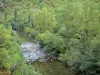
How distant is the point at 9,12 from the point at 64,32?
253ft

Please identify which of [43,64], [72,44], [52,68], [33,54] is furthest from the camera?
[33,54]

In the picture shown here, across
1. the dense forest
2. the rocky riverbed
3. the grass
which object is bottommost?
the rocky riverbed

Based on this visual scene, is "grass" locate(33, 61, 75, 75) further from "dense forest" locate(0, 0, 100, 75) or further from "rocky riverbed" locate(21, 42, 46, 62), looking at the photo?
"rocky riverbed" locate(21, 42, 46, 62)

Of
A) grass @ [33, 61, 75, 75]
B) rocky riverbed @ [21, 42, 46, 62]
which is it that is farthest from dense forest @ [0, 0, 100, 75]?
rocky riverbed @ [21, 42, 46, 62]

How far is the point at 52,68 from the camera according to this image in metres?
39.8

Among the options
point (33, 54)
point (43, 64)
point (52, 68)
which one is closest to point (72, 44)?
point (43, 64)

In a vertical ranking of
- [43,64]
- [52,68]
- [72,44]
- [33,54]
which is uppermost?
[72,44]

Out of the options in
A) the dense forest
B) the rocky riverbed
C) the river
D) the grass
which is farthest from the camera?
the rocky riverbed

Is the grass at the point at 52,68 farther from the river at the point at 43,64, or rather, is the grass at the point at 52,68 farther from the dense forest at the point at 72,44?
the dense forest at the point at 72,44

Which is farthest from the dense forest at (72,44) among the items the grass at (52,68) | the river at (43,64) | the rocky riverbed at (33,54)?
the rocky riverbed at (33,54)

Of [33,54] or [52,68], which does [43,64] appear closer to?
[52,68]

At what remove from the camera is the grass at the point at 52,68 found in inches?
1478

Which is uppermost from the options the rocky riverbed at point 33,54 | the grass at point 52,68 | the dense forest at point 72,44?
the dense forest at point 72,44

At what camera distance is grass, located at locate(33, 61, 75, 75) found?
3753 centimetres
